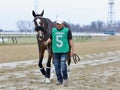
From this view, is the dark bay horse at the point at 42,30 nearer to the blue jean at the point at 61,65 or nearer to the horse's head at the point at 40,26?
the horse's head at the point at 40,26

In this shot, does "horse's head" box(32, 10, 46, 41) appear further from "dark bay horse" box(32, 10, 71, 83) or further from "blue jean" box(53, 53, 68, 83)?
"blue jean" box(53, 53, 68, 83)

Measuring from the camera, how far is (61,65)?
10.9 m

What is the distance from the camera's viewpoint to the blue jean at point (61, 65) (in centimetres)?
1086

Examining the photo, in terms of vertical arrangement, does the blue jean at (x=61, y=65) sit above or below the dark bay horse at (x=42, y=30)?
below

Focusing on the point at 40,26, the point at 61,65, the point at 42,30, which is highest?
the point at 40,26

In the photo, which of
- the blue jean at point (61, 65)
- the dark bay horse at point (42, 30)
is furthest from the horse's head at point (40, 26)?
the blue jean at point (61, 65)

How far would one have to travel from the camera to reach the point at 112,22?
459ft

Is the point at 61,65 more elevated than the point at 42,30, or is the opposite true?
the point at 42,30

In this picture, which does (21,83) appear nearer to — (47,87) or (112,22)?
(47,87)

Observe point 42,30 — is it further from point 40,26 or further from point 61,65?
point 61,65

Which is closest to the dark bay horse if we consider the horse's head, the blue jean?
the horse's head

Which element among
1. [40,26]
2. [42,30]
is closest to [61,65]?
[42,30]

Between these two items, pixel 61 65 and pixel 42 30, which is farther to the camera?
pixel 42 30

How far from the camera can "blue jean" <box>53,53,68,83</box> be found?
10.9 meters
